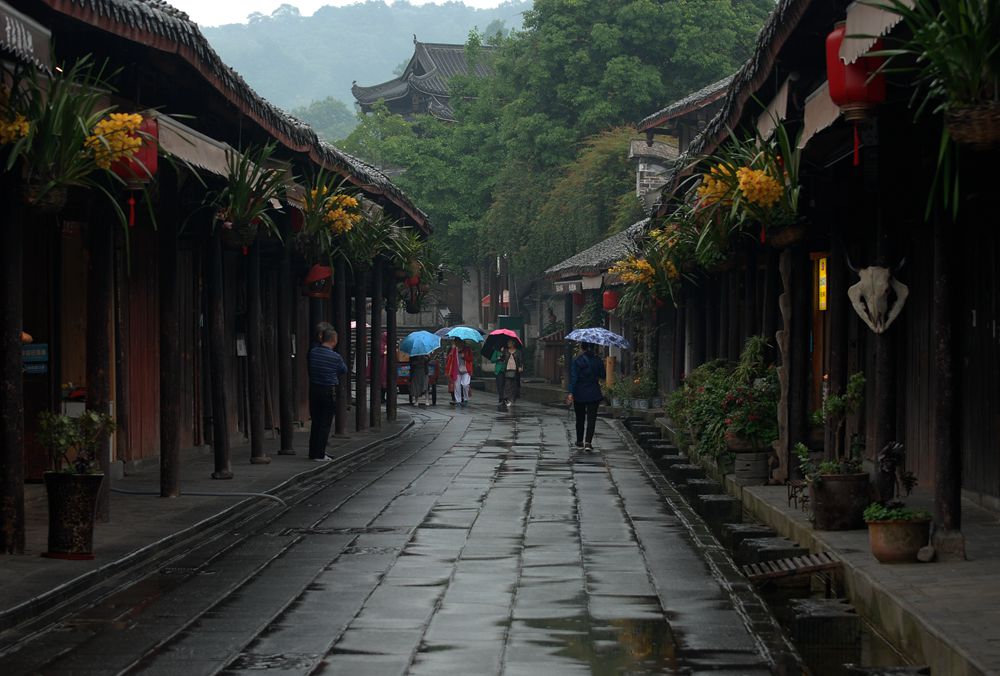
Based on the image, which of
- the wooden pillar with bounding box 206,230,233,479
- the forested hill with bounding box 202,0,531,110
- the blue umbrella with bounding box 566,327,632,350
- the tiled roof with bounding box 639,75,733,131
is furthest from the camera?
the forested hill with bounding box 202,0,531,110

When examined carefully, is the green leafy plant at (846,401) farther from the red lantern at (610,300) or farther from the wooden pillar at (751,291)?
the red lantern at (610,300)

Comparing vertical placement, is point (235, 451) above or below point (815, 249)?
below

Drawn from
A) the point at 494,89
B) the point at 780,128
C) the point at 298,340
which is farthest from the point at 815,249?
the point at 494,89

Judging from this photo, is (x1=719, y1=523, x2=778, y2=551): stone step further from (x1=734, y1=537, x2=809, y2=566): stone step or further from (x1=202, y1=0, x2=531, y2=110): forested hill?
(x1=202, y1=0, x2=531, y2=110): forested hill

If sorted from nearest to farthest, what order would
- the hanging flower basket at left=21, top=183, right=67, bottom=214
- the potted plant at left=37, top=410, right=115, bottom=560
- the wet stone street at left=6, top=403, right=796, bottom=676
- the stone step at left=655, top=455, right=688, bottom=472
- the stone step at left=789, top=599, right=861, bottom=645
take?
the wet stone street at left=6, top=403, right=796, bottom=676
the stone step at left=789, top=599, right=861, bottom=645
the hanging flower basket at left=21, top=183, right=67, bottom=214
the potted plant at left=37, top=410, right=115, bottom=560
the stone step at left=655, top=455, right=688, bottom=472

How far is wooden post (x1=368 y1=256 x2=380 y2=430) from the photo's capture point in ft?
86.5

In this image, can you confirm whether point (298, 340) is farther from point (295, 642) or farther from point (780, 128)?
point (295, 642)

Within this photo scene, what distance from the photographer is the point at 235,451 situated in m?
20.3

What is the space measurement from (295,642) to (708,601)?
107 inches

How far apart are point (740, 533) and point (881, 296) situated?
2434 mm

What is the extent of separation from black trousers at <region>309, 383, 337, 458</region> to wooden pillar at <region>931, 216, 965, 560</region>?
1091 cm

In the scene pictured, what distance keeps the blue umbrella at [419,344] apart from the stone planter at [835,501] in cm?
2769

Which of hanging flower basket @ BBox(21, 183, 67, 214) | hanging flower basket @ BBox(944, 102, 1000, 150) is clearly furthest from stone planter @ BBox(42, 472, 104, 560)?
hanging flower basket @ BBox(944, 102, 1000, 150)

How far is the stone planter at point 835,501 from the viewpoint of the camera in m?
10.6
